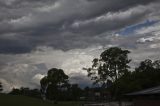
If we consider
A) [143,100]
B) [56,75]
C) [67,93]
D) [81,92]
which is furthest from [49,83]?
[143,100]

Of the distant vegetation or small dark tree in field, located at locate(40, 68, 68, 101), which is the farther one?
small dark tree in field, located at locate(40, 68, 68, 101)

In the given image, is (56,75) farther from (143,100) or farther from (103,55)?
(143,100)

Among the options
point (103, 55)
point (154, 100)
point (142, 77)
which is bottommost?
point (154, 100)

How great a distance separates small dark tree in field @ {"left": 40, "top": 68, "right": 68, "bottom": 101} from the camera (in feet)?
458

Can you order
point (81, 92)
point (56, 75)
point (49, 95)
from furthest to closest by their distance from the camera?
point (81, 92) < point (49, 95) < point (56, 75)

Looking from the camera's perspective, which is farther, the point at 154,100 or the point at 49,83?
the point at 49,83

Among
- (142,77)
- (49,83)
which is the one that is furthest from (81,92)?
(142,77)

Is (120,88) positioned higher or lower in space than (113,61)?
lower

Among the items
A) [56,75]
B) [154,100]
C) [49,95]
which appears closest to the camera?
[154,100]

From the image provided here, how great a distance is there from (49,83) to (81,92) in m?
41.1

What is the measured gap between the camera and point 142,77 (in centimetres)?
10344

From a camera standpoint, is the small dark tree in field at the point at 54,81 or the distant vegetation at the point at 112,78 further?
the small dark tree in field at the point at 54,81

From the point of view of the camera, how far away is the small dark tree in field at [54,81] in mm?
139625

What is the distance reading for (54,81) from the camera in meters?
140
